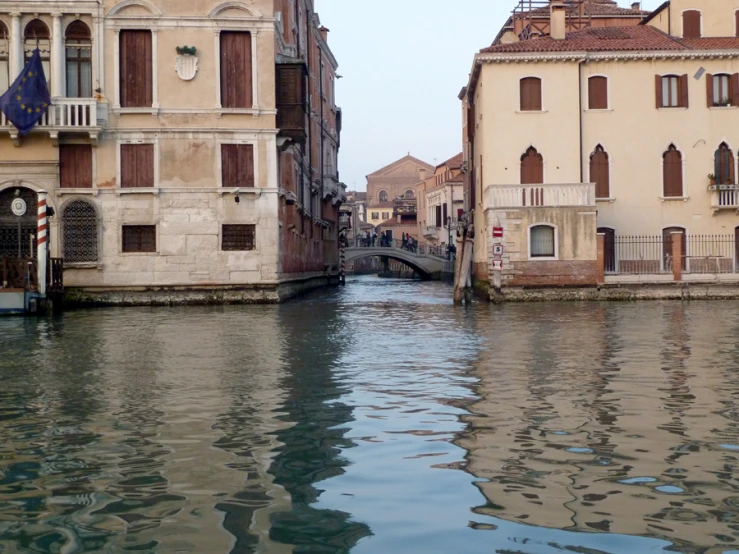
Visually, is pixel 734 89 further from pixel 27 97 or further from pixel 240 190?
pixel 27 97

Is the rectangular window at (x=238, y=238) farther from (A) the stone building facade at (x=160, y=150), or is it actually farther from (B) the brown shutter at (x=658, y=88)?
(B) the brown shutter at (x=658, y=88)

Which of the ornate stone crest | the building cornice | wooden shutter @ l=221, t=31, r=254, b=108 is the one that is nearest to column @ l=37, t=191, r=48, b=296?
the ornate stone crest

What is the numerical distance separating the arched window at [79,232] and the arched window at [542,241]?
12640mm

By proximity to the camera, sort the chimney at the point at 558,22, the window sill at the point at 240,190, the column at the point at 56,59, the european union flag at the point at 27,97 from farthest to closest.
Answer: the chimney at the point at 558,22 < the window sill at the point at 240,190 < the column at the point at 56,59 < the european union flag at the point at 27,97

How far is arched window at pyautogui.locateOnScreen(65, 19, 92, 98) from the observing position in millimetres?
27172

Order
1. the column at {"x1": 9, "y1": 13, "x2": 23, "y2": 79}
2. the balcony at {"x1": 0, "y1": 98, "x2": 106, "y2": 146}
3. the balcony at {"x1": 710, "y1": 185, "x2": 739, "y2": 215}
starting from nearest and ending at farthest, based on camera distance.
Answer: the balcony at {"x1": 0, "y1": 98, "x2": 106, "y2": 146}
the column at {"x1": 9, "y1": 13, "x2": 23, "y2": 79}
the balcony at {"x1": 710, "y1": 185, "x2": 739, "y2": 215}

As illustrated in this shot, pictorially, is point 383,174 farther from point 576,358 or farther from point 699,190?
point 576,358

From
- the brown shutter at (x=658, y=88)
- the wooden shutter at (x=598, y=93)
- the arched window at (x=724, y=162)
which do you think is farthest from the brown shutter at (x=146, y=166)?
the arched window at (x=724, y=162)

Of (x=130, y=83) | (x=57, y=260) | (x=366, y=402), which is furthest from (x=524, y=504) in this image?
(x=130, y=83)

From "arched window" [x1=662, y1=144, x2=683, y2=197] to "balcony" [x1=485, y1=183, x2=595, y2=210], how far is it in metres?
5.03

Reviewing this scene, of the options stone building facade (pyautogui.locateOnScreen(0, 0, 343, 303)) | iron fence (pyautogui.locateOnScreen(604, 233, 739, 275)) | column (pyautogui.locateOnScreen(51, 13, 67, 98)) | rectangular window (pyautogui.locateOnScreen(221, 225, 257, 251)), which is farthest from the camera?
iron fence (pyautogui.locateOnScreen(604, 233, 739, 275))

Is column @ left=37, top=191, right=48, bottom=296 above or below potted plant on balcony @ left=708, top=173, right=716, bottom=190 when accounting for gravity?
below

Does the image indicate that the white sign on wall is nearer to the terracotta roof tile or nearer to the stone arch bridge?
the terracotta roof tile

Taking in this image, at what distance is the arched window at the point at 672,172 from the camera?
1281 inches
